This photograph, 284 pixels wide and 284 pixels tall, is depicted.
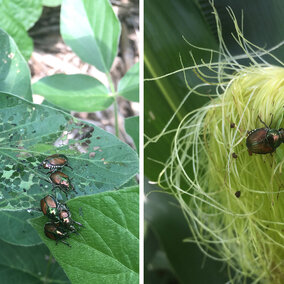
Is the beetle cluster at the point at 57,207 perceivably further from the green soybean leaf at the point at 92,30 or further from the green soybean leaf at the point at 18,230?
the green soybean leaf at the point at 92,30

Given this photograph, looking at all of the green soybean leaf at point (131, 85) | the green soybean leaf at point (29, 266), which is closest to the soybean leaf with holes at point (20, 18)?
the green soybean leaf at point (131, 85)

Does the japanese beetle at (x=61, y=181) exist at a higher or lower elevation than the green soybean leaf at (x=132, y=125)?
lower

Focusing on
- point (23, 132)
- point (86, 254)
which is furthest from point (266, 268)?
point (23, 132)

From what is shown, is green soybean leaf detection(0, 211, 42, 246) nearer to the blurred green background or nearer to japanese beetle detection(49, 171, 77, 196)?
japanese beetle detection(49, 171, 77, 196)

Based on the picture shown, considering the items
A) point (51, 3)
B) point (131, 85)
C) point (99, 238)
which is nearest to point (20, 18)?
point (51, 3)

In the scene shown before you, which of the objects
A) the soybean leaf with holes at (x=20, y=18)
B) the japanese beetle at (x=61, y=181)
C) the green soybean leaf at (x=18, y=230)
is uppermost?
the soybean leaf with holes at (x=20, y=18)

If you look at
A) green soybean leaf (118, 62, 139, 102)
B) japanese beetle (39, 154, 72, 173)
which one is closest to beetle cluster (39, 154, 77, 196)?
japanese beetle (39, 154, 72, 173)

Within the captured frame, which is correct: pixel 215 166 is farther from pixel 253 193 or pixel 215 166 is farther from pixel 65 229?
pixel 65 229

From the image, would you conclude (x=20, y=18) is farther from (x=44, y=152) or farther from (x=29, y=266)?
(x=29, y=266)
